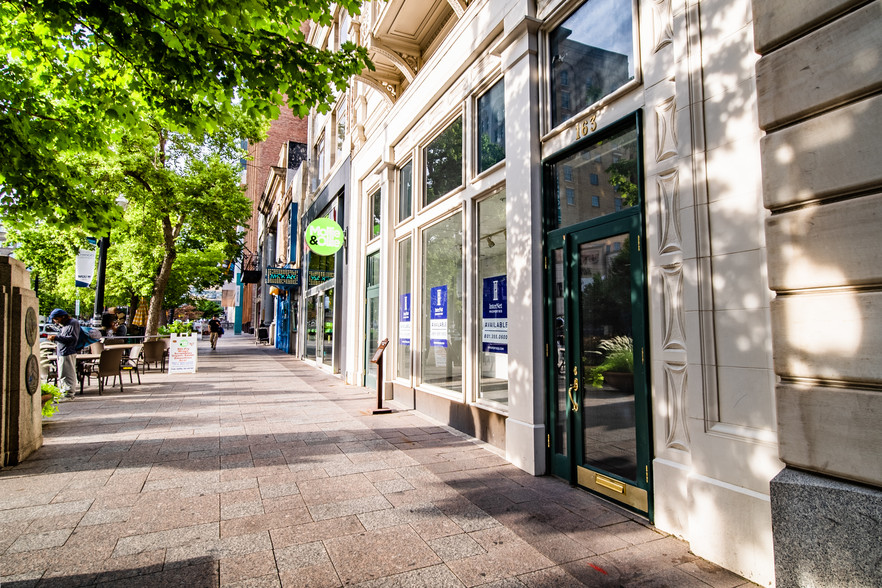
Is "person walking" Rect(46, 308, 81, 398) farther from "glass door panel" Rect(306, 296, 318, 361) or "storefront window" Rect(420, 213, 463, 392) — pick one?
"glass door panel" Rect(306, 296, 318, 361)

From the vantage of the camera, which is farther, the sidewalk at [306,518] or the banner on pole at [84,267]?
the banner on pole at [84,267]

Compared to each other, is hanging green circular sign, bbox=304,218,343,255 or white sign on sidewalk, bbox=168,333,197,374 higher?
hanging green circular sign, bbox=304,218,343,255

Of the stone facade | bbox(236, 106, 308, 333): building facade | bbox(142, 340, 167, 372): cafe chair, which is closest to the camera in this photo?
the stone facade

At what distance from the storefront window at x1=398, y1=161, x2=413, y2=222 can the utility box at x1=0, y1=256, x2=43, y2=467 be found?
21.2ft

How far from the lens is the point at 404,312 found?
10234 millimetres

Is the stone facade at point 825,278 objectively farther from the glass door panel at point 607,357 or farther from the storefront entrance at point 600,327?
the glass door panel at point 607,357

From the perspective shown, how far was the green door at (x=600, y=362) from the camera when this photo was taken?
4.38 m

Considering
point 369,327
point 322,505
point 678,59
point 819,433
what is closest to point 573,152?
point 678,59

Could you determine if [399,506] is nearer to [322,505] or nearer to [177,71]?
[322,505]

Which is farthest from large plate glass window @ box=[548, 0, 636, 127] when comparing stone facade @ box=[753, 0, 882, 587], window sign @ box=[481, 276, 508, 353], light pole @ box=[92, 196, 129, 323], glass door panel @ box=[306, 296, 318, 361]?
glass door panel @ box=[306, 296, 318, 361]

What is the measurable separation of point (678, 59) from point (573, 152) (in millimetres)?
1599

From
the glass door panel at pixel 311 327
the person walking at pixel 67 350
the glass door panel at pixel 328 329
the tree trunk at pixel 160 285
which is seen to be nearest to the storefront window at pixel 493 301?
the person walking at pixel 67 350

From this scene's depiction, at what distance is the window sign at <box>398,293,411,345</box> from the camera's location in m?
9.99

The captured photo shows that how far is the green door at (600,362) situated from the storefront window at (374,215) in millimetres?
7516
